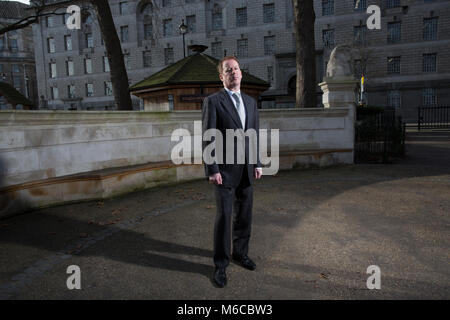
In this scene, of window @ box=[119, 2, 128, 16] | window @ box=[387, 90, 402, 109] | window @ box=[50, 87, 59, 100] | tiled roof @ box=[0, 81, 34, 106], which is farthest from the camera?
window @ box=[50, 87, 59, 100]

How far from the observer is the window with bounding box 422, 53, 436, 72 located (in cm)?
3262

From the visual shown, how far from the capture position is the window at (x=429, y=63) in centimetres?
3262

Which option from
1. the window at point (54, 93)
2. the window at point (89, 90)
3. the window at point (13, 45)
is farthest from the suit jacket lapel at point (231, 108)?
the window at point (13, 45)

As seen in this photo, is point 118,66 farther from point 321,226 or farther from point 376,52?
point 376,52

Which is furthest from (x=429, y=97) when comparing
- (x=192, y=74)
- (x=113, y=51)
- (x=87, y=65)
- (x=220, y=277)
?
(x=87, y=65)

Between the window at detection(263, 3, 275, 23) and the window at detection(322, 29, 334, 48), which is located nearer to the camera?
the window at detection(322, 29, 334, 48)

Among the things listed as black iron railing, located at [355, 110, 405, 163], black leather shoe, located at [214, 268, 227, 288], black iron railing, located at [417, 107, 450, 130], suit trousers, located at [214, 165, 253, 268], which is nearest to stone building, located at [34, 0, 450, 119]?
black iron railing, located at [417, 107, 450, 130]

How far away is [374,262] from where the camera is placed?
11.0ft

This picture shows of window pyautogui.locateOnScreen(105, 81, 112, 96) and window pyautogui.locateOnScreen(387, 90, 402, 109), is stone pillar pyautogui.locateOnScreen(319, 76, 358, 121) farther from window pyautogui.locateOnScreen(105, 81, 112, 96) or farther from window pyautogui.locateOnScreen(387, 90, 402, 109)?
window pyautogui.locateOnScreen(105, 81, 112, 96)

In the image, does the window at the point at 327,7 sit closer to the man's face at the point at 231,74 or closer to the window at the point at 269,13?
the window at the point at 269,13

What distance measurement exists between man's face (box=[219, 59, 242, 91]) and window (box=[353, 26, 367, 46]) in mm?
35278

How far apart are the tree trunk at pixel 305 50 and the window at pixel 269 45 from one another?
2803cm

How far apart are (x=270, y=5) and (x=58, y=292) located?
39.2 meters
